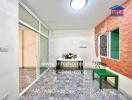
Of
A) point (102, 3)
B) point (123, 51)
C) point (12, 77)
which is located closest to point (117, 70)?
point (123, 51)

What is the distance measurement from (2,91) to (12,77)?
16.2 inches

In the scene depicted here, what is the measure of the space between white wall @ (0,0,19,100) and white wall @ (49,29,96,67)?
528 cm

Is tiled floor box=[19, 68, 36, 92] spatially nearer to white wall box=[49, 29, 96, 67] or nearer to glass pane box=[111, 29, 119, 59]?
white wall box=[49, 29, 96, 67]

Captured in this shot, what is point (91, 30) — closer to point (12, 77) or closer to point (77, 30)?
point (77, 30)

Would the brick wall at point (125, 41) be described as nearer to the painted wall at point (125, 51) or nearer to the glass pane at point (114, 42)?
the painted wall at point (125, 51)

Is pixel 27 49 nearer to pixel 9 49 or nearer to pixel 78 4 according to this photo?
pixel 78 4

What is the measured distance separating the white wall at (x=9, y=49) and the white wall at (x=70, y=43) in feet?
17.3

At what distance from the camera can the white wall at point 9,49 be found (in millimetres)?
2152

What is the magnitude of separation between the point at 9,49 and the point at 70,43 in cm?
575

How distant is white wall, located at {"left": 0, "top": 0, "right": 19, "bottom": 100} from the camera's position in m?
2.15

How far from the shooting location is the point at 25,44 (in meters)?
8.03
